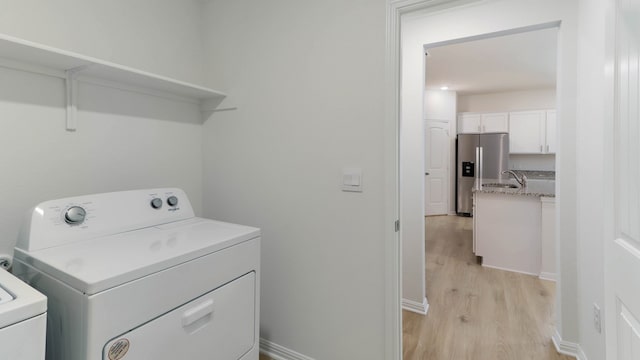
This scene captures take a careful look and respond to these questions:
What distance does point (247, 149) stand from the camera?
191 centimetres

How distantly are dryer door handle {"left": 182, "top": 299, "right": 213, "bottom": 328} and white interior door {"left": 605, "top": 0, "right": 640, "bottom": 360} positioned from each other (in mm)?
1260

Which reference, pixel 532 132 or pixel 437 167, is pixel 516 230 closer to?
pixel 437 167

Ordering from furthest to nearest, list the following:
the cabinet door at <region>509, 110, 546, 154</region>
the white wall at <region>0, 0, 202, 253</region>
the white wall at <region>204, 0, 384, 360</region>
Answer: the cabinet door at <region>509, 110, 546, 154</region>
the white wall at <region>204, 0, 384, 360</region>
the white wall at <region>0, 0, 202, 253</region>

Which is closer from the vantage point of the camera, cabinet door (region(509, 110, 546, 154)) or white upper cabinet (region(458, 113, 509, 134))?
cabinet door (region(509, 110, 546, 154))

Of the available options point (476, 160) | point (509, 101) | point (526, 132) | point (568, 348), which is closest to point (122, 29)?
point (568, 348)

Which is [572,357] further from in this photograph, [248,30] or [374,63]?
[248,30]

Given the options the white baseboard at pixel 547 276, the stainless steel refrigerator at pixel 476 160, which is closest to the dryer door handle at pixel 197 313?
the white baseboard at pixel 547 276

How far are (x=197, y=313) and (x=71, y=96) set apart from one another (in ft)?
3.94

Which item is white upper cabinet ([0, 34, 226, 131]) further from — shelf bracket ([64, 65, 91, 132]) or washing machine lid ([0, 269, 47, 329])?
washing machine lid ([0, 269, 47, 329])

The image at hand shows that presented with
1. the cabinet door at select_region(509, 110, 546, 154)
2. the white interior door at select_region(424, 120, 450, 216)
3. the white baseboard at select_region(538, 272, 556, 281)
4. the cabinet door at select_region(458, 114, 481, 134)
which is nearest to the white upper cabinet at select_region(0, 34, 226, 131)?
the white baseboard at select_region(538, 272, 556, 281)

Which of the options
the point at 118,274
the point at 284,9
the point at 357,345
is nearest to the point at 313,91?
the point at 284,9

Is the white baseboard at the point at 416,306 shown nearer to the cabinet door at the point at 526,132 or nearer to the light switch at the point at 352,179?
the light switch at the point at 352,179

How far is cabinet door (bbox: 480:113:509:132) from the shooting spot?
19.4 feet

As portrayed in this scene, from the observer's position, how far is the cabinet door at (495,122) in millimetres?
5922
